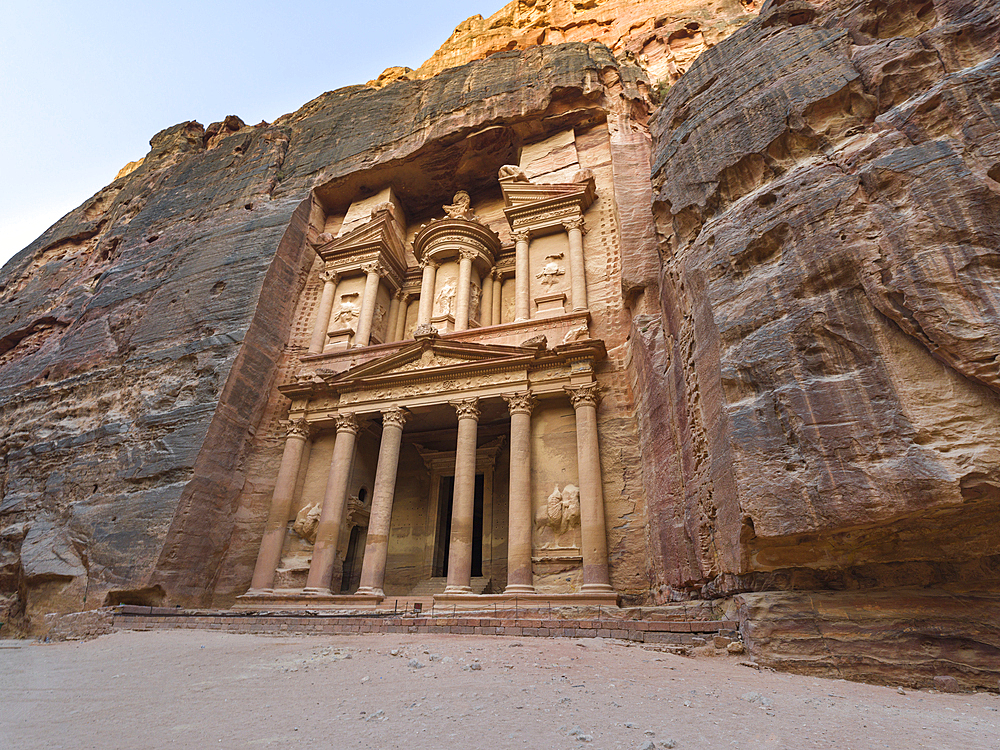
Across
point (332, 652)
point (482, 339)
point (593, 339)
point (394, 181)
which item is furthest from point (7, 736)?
point (394, 181)

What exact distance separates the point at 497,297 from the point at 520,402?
6787 millimetres

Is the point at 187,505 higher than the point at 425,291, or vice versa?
Result: the point at 425,291

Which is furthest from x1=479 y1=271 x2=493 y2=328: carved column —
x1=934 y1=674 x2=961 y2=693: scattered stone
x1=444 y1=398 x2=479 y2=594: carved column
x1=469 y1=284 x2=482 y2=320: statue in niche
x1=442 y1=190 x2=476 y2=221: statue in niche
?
x1=934 y1=674 x2=961 y2=693: scattered stone

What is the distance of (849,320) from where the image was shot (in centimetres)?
643

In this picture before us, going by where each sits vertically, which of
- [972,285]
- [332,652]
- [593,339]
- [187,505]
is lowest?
[332,652]

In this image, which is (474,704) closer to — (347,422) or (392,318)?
(347,422)

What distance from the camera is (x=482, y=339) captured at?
55.4 feet

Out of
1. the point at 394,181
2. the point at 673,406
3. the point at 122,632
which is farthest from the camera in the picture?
Answer: the point at 394,181

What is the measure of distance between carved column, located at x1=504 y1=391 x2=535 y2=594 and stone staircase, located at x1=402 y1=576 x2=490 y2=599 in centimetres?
207

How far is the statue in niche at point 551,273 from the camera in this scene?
17688 millimetres

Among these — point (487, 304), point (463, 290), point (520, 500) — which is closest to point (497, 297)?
point (487, 304)

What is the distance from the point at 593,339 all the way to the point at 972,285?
30.3ft

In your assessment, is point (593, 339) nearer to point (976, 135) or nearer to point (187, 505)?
point (976, 135)

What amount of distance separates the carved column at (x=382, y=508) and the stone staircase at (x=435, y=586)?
1971 millimetres
